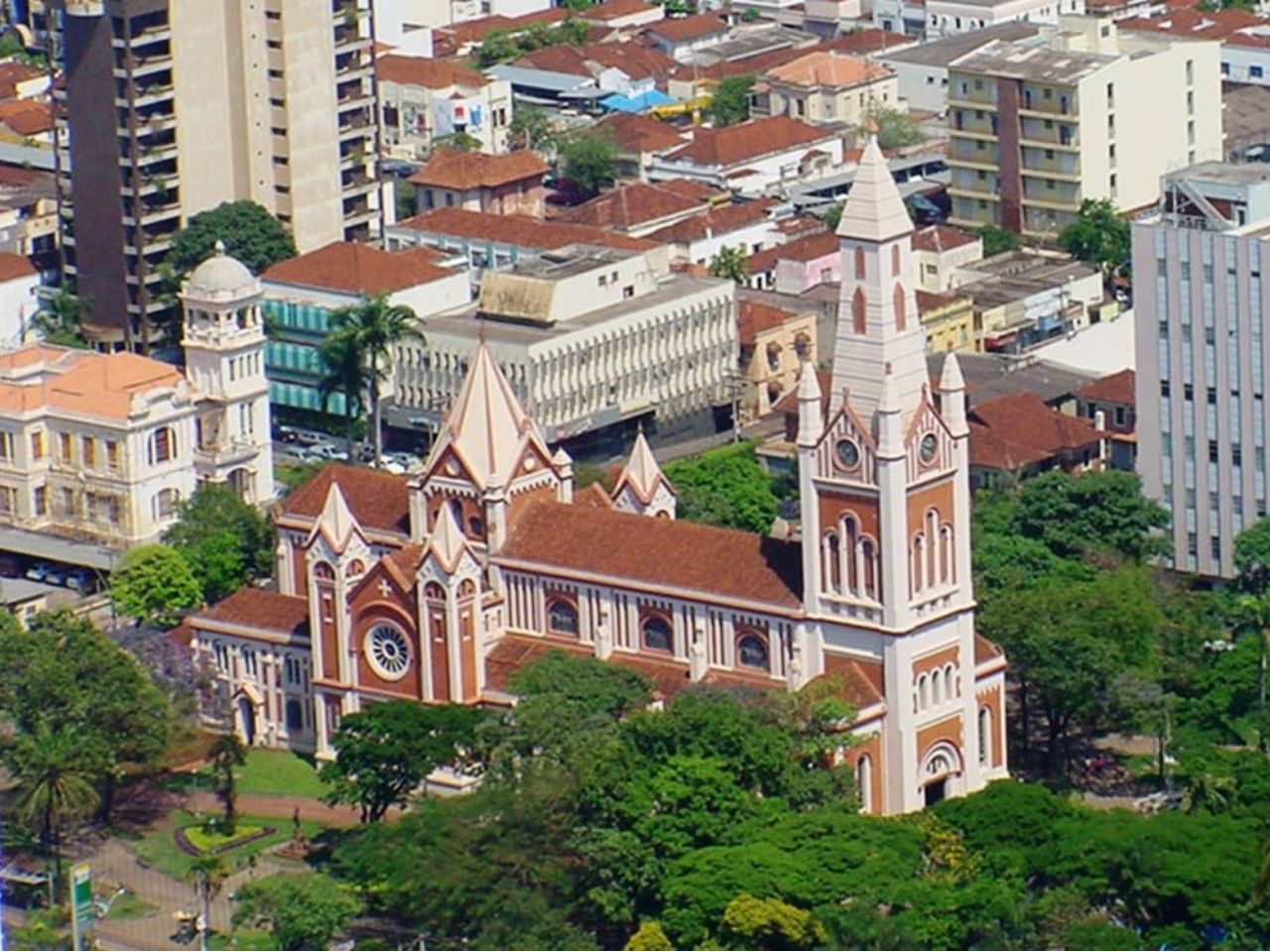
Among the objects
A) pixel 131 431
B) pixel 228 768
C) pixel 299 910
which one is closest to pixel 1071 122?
pixel 131 431

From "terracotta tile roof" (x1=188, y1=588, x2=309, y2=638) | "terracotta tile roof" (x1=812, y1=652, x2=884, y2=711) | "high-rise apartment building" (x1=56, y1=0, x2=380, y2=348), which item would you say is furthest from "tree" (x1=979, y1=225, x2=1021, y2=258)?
Result: "terracotta tile roof" (x1=812, y1=652, x2=884, y2=711)

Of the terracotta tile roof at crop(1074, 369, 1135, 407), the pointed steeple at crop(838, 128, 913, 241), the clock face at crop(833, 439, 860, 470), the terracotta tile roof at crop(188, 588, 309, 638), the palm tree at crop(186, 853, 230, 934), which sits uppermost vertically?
the pointed steeple at crop(838, 128, 913, 241)

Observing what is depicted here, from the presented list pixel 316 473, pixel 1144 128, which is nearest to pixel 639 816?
pixel 316 473

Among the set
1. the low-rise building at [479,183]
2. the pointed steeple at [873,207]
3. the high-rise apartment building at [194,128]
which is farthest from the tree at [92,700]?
the low-rise building at [479,183]

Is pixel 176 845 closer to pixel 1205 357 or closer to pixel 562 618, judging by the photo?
pixel 562 618

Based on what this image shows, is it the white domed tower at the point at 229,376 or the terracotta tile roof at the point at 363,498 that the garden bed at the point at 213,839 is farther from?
the white domed tower at the point at 229,376

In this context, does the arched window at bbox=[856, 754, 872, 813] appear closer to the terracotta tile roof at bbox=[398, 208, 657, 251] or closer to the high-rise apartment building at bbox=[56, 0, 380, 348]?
the terracotta tile roof at bbox=[398, 208, 657, 251]
